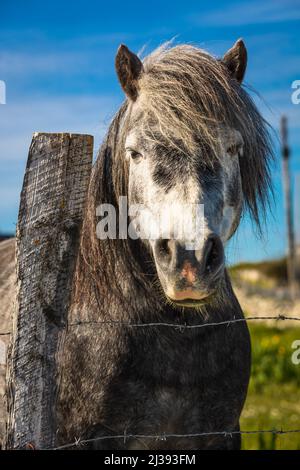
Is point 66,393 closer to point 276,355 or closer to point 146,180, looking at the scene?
point 146,180

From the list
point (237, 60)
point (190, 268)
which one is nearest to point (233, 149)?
point (237, 60)

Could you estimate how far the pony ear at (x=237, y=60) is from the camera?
3.50 m

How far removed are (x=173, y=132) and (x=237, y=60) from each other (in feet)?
2.52

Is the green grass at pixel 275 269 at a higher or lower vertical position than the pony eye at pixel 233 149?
higher

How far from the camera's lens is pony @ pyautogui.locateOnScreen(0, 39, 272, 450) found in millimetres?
3080

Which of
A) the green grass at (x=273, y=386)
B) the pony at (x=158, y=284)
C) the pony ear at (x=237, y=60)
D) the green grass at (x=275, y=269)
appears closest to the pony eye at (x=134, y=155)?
the pony at (x=158, y=284)

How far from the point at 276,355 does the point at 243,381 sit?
787 centimetres

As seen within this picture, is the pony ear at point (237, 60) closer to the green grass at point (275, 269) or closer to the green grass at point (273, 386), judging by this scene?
the green grass at point (273, 386)

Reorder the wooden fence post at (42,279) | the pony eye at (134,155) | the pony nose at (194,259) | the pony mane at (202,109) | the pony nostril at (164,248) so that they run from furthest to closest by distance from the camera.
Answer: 1. the pony eye at (134,155)
2. the pony mane at (202,109)
3. the pony nostril at (164,248)
4. the pony nose at (194,259)
5. the wooden fence post at (42,279)

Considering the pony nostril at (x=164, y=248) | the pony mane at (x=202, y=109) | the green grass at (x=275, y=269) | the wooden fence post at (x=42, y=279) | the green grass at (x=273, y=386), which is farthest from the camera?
the green grass at (x=275, y=269)

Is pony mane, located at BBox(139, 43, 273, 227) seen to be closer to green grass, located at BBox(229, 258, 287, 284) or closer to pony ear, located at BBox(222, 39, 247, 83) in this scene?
pony ear, located at BBox(222, 39, 247, 83)

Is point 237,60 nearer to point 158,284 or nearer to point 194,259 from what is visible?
point 158,284

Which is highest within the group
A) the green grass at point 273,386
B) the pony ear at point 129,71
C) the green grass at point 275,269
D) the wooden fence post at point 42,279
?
the green grass at point 275,269

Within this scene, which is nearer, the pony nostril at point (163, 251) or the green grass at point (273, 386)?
the pony nostril at point (163, 251)
